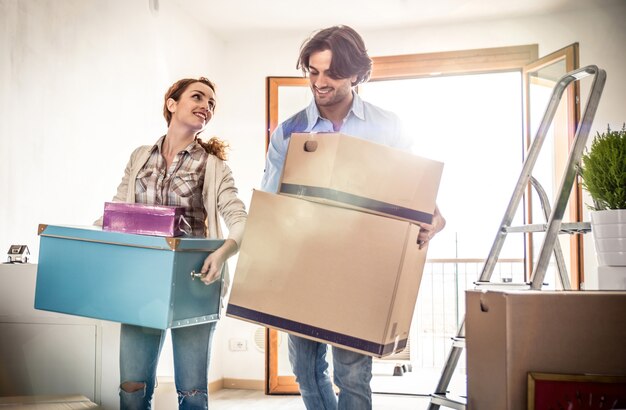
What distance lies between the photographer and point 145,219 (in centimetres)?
155

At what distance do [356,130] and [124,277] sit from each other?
2.28 ft

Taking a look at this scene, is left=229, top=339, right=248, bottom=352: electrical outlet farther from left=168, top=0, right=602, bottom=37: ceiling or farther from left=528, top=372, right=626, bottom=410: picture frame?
left=528, top=372, right=626, bottom=410: picture frame

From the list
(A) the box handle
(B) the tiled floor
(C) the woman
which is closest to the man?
(C) the woman

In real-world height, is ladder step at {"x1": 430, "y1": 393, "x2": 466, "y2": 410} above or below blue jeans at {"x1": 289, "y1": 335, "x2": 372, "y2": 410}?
below

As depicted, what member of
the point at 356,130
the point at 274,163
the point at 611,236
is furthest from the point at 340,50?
the point at 611,236

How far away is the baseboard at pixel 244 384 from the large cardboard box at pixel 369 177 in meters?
2.69

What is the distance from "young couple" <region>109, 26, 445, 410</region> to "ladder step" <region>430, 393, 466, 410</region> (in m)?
0.30

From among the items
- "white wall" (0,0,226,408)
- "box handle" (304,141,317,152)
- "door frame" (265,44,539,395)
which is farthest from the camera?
"door frame" (265,44,539,395)

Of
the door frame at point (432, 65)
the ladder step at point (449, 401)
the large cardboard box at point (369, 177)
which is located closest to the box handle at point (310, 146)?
the large cardboard box at point (369, 177)

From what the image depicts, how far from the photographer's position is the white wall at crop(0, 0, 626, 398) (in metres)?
2.21

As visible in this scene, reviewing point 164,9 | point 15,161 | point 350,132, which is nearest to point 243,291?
point 350,132

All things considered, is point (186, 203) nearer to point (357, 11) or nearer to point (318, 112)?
point (318, 112)

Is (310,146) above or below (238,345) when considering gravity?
above

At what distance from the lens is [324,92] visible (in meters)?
1.69
